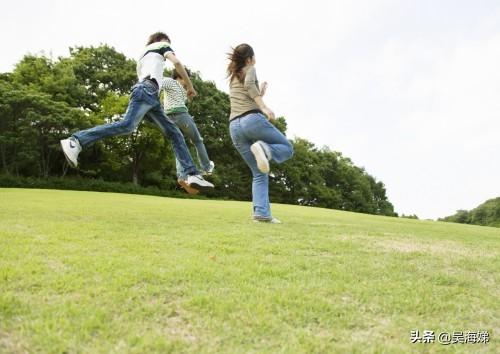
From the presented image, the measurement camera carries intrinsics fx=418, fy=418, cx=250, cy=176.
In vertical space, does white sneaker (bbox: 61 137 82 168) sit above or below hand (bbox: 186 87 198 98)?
below

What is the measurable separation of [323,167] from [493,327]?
5284 cm

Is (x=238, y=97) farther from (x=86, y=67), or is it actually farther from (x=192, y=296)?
(x=86, y=67)

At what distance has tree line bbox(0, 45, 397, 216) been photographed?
28797 millimetres

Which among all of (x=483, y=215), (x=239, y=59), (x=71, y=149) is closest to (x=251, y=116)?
(x=239, y=59)

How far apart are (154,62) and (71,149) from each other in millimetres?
1572

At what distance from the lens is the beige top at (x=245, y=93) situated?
19.1ft

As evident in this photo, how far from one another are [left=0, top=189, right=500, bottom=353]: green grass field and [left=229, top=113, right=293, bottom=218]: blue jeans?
2300mm

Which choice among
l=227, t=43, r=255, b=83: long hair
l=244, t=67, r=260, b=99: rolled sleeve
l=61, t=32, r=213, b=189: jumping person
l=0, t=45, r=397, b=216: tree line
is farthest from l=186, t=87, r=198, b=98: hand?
l=0, t=45, r=397, b=216: tree line

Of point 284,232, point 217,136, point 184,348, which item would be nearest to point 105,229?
point 284,232

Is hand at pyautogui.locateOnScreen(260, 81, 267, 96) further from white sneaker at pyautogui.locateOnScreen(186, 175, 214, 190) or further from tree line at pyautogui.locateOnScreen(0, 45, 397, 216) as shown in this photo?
tree line at pyautogui.locateOnScreen(0, 45, 397, 216)

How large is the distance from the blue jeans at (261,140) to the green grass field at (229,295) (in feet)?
7.55

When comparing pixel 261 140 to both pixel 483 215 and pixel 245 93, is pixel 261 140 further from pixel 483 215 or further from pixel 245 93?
pixel 483 215

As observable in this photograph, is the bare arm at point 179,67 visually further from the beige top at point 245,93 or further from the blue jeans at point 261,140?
the blue jeans at point 261,140

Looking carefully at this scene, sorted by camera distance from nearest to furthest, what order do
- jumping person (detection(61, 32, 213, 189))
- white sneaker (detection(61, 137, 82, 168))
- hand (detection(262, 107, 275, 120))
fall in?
1. white sneaker (detection(61, 137, 82, 168))
2. jumping person (detection(61, 32, 213, 189))
3. hand (detection(262, 107, 275, 120))
